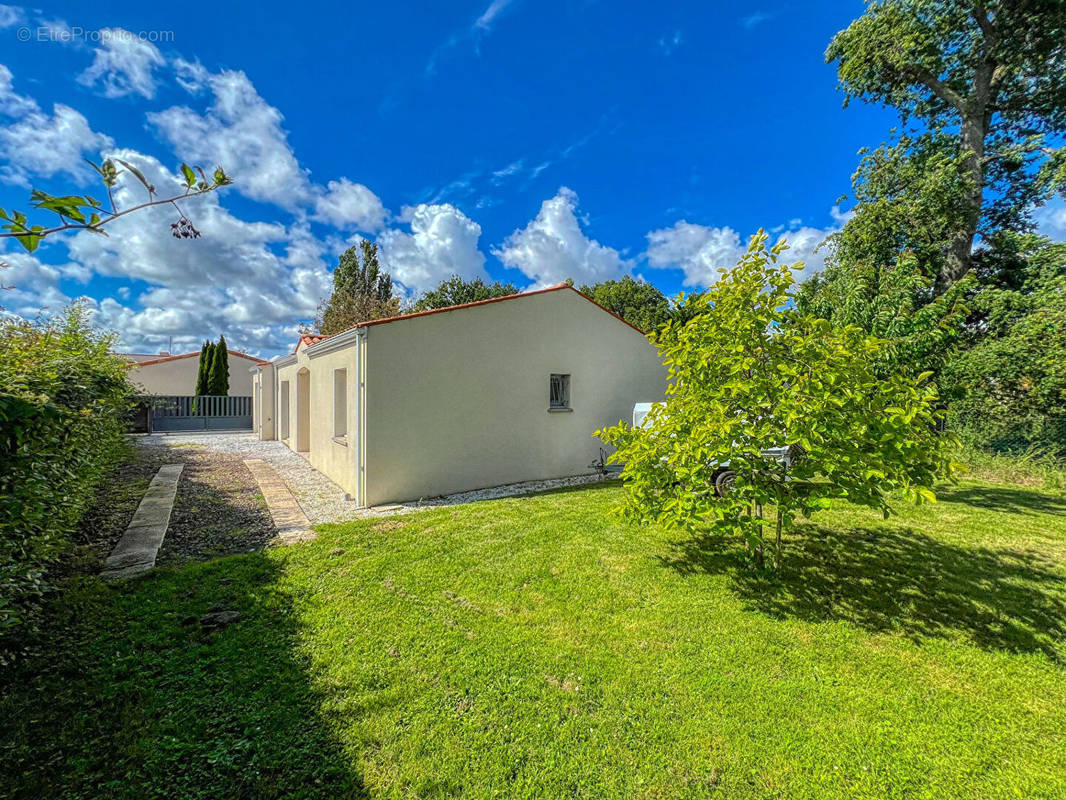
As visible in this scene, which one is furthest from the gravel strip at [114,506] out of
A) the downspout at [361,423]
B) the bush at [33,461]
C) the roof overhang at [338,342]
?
the roof overhang at [338,342]

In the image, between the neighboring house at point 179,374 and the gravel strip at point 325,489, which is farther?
the neighboring house at point 179,374

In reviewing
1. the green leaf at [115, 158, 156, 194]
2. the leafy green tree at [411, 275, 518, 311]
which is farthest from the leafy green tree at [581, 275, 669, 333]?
the green leaf at [115, 158, 156, 194]

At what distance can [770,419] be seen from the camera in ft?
13.1

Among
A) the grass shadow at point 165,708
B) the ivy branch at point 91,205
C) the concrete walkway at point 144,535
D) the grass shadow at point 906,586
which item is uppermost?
the ivy branch at point 91,205

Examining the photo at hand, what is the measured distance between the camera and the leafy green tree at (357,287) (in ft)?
96.8

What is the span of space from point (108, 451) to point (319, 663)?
772 cm

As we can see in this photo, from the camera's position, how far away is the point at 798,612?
401 cm

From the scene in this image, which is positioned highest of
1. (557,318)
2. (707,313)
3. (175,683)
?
(557,318)

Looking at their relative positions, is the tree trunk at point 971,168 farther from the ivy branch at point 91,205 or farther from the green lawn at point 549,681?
the ivy branch at point 91,205

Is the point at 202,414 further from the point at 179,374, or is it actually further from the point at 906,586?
the point at 906,586

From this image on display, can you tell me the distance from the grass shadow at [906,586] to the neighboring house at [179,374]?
3126cm

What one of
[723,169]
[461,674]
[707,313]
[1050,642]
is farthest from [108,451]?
[723,169]

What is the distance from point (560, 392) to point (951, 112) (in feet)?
47.1

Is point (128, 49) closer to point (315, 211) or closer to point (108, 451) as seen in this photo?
point (108, 451)
